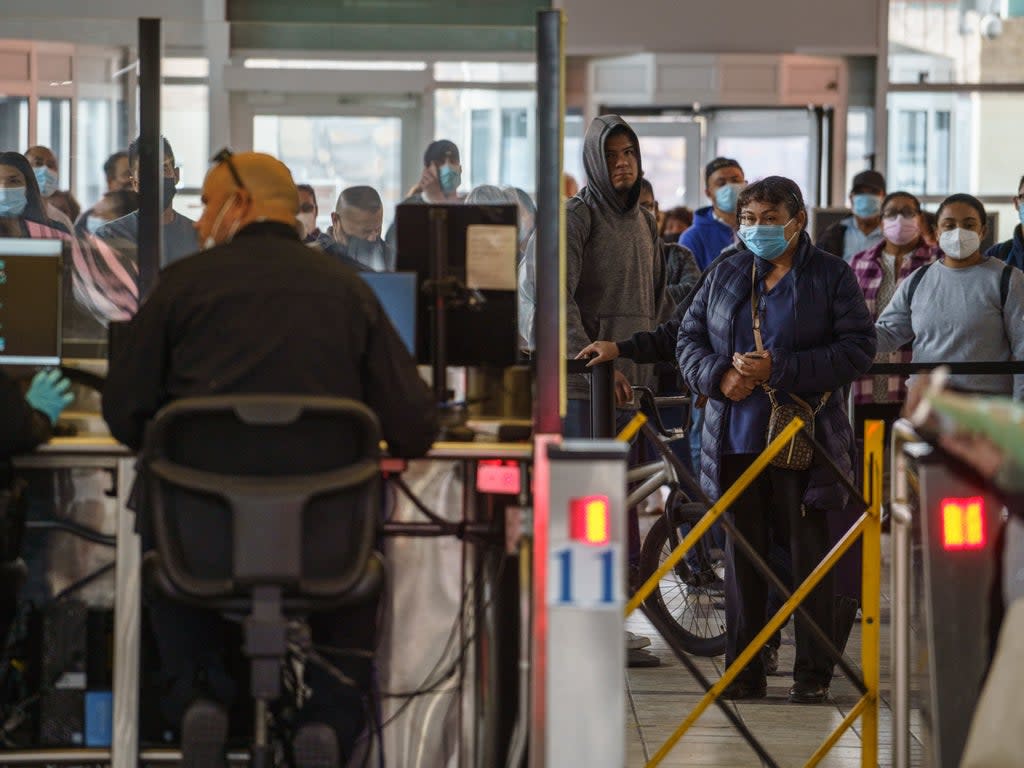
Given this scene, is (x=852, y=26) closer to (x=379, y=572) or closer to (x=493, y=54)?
(x=493, y=54)

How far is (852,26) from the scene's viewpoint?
16.2 metres

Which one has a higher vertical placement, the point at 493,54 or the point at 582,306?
the point at 493,54

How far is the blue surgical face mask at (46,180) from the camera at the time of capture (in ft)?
18.8

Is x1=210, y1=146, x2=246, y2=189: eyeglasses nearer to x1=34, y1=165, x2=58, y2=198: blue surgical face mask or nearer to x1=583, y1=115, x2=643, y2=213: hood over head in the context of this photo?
x1=34, y1=165, x2=58, y2=198: blue surgical face mask

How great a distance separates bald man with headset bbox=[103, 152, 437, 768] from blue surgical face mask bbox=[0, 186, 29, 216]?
4.43 ft

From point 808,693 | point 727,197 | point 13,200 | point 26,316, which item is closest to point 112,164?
point 13,200

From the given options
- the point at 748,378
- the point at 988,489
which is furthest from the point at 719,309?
the point at 988,489

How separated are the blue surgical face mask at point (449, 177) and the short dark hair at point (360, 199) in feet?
0.62

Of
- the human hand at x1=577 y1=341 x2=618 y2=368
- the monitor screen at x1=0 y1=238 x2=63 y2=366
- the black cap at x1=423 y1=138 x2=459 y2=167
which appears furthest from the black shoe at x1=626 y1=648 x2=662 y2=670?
the monitor screen at x1=0 y1=238 x2=63 y2=366

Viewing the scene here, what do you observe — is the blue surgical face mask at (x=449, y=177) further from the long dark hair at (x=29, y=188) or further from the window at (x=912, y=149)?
the window at (x=912, y=149)

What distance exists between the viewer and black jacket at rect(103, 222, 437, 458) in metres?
4.10

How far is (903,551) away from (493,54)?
69.5 inches

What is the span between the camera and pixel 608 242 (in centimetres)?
716

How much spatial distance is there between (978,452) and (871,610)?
72.4 inches
